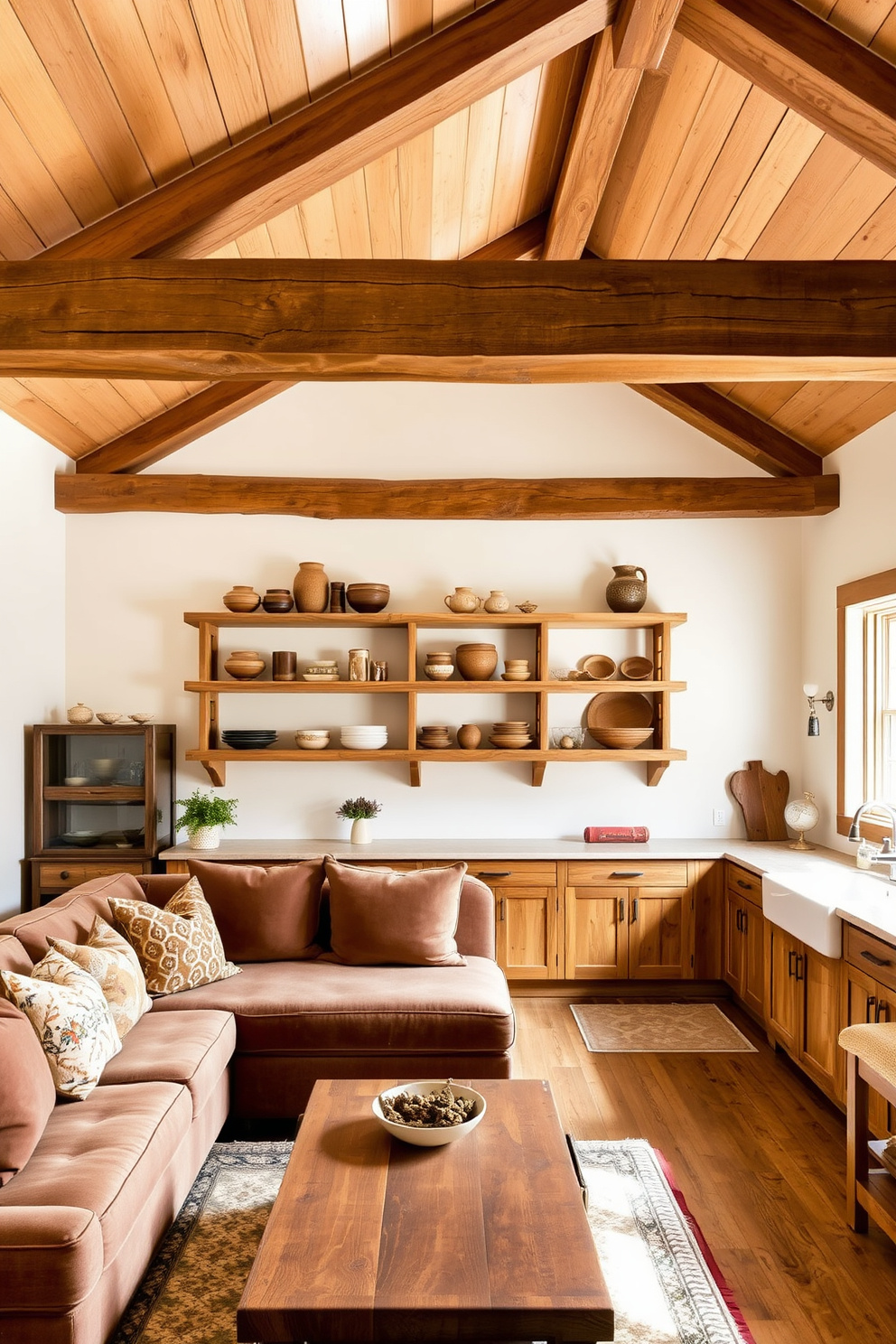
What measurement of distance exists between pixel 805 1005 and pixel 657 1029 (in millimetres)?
942

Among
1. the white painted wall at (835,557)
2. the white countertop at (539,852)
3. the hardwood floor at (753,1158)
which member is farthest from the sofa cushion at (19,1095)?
the white painted wall at (835,557)

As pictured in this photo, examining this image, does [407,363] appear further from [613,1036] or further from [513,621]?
[613,1036]

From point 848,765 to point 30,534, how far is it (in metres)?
4.40

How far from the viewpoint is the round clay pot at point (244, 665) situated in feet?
16.8

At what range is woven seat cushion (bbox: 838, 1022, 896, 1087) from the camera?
2.49m

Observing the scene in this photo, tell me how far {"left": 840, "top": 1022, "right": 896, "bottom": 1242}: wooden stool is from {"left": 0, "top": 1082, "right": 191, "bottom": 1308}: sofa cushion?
1.93 meters

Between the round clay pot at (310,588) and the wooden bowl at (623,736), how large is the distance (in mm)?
1704

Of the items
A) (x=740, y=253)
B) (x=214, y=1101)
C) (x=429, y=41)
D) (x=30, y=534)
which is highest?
(x=429, y=41)

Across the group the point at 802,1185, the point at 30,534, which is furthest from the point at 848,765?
the point at 30,534

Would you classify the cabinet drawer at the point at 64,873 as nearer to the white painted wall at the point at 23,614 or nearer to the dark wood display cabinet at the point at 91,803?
the dark wood display cabinet at the point at 91,803

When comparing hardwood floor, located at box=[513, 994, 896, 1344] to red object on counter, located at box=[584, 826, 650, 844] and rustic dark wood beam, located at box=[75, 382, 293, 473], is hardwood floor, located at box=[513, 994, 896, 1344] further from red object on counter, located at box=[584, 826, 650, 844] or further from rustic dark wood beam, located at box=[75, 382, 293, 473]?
rustic dark wood beam, located at box=[75, 382, 293, 473]

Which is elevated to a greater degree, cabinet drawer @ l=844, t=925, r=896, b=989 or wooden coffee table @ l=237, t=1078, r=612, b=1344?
cabinet drawer @ l=844, t=925, r=896, b=989

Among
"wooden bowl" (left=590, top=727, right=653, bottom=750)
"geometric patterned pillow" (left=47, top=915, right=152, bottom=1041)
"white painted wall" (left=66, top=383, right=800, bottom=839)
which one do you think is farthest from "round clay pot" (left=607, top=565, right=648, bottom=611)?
"geometric patterned pillow" (left=47, top=915, right=152, bottom=1041)

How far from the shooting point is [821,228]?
3.64 meters
